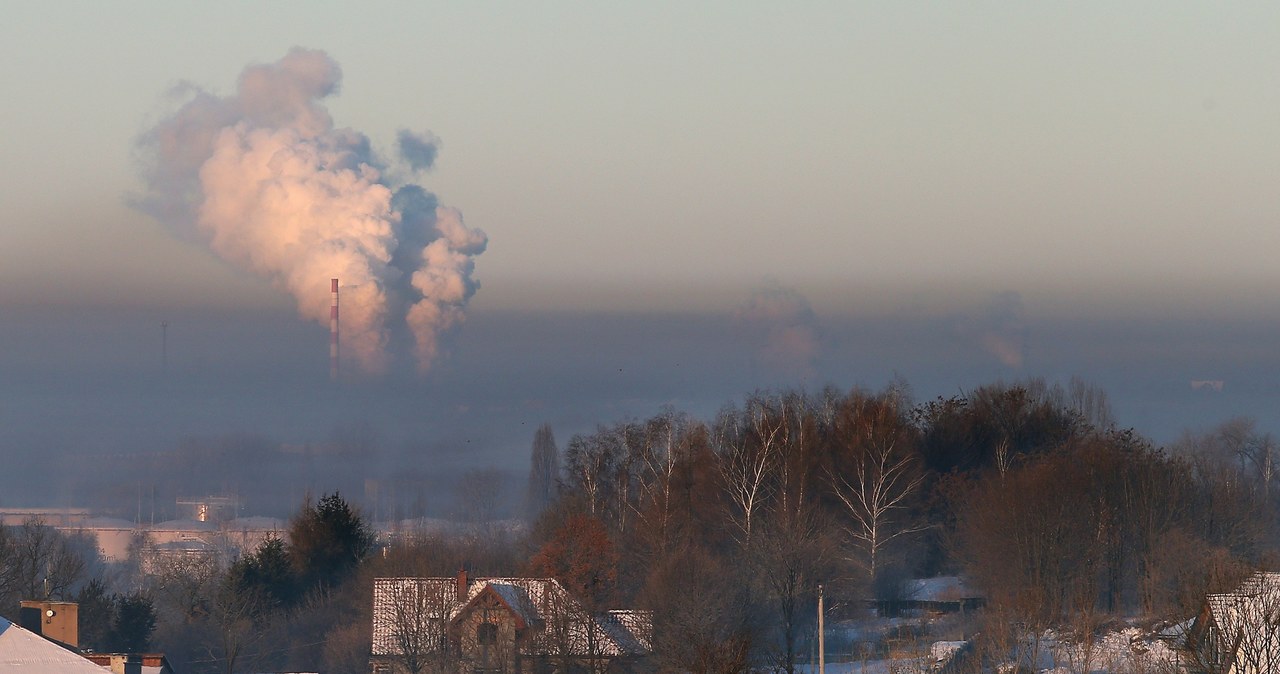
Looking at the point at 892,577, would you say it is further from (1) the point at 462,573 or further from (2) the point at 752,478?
(1) the point at 462,573

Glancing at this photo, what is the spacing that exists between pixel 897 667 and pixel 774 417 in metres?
37.1

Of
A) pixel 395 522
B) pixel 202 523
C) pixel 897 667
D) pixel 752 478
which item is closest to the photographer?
pixel 897 667

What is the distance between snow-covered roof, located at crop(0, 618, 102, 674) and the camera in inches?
1407

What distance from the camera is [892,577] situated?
69250mm

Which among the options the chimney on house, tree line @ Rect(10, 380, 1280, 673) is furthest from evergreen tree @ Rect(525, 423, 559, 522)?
the chimney on house

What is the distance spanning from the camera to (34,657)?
36.2 m

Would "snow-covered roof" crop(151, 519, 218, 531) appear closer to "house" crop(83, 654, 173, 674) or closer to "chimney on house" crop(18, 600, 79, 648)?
"chimney on house" crop(18, 600, 79, 648)

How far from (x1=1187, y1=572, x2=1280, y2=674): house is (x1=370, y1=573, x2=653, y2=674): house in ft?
64.2

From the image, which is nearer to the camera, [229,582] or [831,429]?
[229,582]

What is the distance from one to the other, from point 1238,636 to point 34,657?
998 inches

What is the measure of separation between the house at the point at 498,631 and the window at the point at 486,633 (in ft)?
0.10

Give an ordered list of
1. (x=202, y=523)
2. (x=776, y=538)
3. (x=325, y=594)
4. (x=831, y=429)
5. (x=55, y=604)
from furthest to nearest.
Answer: (x=202, y=523), (x=831, y=429), (x=325, y=594), (x=776, y=538), (x=55, y=604)

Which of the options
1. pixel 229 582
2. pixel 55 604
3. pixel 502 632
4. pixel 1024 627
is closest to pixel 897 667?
pixel 1024 627

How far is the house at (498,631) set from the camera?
47.9 m
